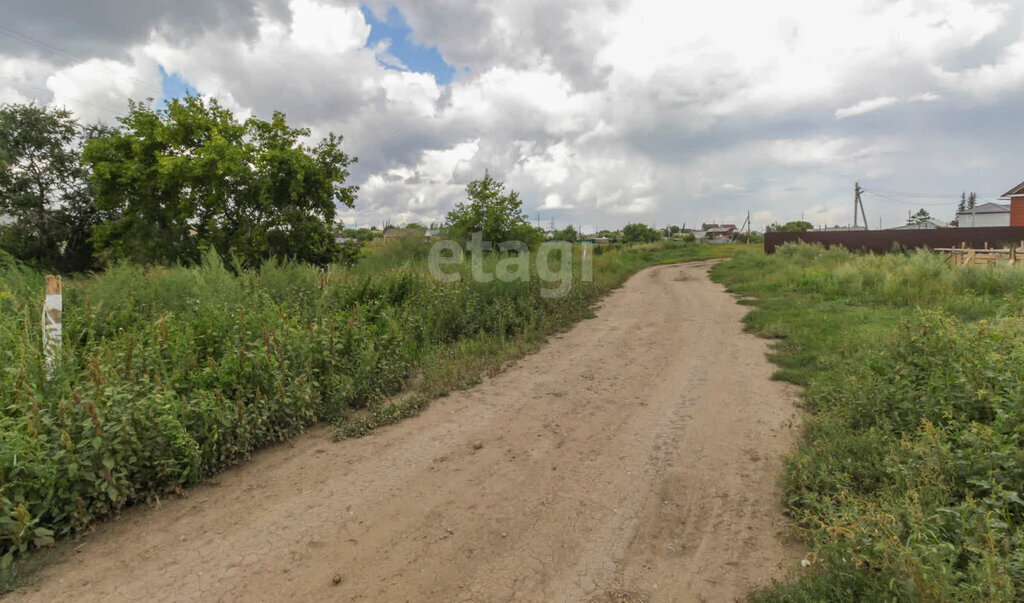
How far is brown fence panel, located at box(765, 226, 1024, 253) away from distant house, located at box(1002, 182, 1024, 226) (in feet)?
38.6

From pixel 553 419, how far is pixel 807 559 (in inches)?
100

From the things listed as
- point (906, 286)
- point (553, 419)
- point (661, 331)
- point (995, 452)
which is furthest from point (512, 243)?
point (995, 452)

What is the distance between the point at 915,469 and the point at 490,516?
8.69ft

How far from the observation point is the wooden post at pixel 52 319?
380cm

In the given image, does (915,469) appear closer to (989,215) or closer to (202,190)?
(202,190)

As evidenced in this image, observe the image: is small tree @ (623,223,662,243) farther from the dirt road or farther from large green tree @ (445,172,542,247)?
the dirt road

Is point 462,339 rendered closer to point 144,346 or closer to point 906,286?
point 144,346

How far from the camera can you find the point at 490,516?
318 cm

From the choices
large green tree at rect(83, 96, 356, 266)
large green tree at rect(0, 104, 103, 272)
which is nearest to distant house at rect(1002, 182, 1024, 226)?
large green tree at rect(83, 96, 356, 266)

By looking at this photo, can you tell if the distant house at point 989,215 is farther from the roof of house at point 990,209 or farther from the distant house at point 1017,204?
→ the distant house at point 1017,204

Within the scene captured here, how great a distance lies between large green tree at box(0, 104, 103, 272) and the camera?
19.5 metres

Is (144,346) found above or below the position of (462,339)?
above

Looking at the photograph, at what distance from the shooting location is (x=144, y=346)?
452 centimetres

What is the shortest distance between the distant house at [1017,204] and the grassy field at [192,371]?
44.3 m
